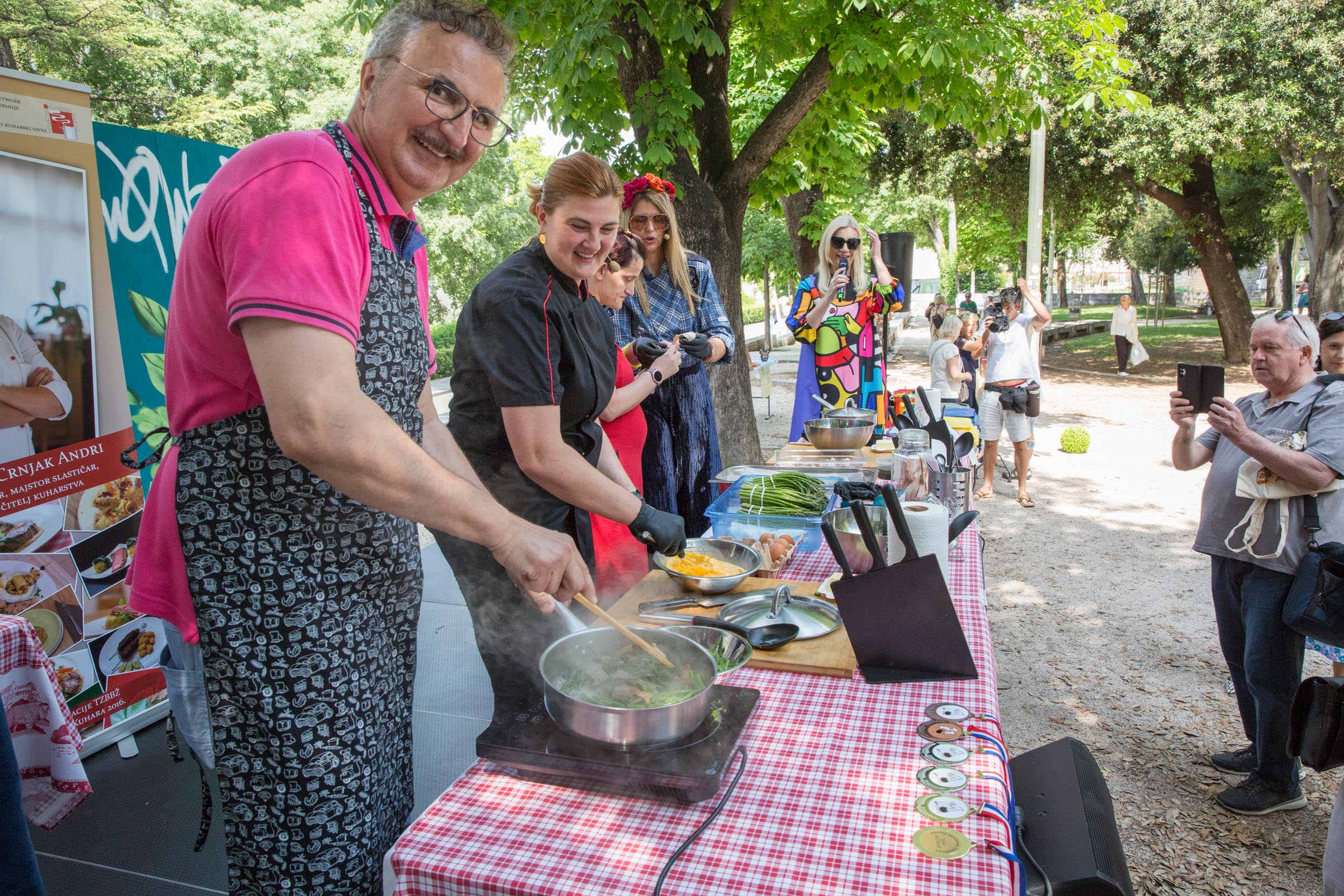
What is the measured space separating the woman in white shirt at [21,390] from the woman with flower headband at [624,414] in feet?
6.81

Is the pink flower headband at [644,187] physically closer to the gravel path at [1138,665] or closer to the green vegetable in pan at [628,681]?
the green vegetable in pan at [628,681]

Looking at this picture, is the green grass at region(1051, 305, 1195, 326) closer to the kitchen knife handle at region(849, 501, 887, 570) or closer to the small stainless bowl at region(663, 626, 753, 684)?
the kitchen knife handle at region(849, 501, 887, 570)

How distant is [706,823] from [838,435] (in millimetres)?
2979

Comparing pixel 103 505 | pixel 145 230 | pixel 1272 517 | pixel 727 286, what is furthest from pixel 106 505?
pixel 727 286

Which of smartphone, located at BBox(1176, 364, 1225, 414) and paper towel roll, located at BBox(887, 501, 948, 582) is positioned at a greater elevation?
smartphone, located at BBox(1176, 364, 1225, 414)

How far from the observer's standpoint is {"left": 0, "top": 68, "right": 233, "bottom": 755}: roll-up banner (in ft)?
9.34

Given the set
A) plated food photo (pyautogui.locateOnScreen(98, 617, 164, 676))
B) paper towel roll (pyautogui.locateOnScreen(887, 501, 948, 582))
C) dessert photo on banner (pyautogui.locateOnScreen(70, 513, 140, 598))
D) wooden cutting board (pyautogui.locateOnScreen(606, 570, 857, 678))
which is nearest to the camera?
wooden cutting board (pyautogui.locateOnScreen(606, 570, 857, 678))

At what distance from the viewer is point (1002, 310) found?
8094 millimetres

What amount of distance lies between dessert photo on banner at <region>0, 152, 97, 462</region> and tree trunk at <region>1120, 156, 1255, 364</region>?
59.1ft

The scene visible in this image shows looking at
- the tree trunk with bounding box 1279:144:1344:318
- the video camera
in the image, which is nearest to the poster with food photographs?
the video camera

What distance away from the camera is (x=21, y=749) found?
6.89 ft

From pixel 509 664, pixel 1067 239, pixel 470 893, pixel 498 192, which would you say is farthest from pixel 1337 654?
pixel 1067 239

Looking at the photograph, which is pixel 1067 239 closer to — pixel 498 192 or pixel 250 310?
pixel 498 192

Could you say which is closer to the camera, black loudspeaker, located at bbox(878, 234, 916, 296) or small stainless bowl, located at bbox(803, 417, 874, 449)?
small stainless bowl, located at bbox(803, 417, 874, 449)
